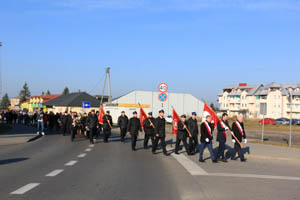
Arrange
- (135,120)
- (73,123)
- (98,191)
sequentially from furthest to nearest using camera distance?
1. (73,123)
2. (135,120)
3. (98,191)

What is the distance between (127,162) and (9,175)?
4171 millimetres

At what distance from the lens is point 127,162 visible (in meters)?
12.7

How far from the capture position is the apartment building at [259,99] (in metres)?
110

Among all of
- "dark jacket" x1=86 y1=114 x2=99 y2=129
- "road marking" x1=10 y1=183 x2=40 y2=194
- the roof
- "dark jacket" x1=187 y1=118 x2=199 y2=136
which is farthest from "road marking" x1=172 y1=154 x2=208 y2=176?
the roof

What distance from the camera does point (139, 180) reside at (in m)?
8.99

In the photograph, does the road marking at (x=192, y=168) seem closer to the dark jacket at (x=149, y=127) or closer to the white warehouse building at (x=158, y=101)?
the dark jacket at (x=149, y=127)

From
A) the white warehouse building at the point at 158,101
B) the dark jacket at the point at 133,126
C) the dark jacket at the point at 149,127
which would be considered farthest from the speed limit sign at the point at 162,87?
the white warehouse building at the point at 158,101

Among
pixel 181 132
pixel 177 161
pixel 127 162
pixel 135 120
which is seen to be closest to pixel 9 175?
pixel 127 162

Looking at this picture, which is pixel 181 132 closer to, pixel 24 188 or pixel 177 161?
pixel 177 161

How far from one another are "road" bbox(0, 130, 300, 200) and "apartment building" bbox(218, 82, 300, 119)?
9407cm

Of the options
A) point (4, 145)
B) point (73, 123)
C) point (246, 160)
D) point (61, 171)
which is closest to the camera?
point (61, 171)

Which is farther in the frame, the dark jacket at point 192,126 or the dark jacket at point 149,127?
the dark jacket at point 149,127

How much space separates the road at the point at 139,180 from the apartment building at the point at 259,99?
94.1 meters

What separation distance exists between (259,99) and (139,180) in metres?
112
